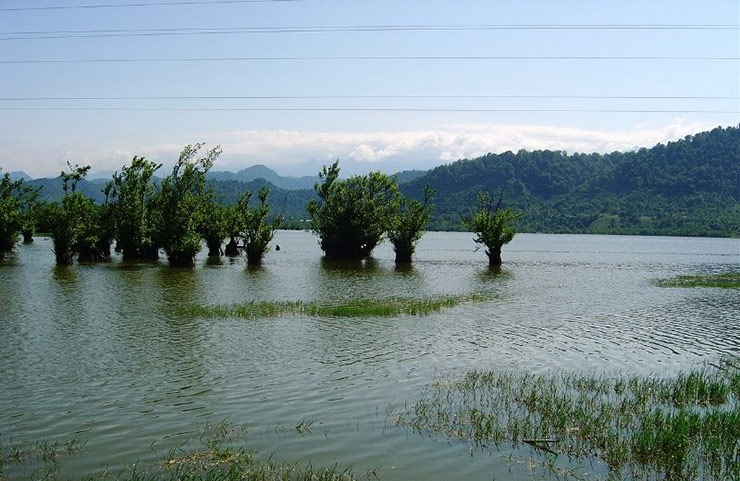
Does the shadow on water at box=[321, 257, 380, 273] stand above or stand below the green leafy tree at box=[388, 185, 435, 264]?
below

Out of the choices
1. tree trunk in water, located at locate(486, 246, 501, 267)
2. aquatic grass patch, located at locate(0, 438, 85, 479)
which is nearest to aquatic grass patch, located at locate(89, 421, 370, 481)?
aquatic grass patch, located at locate(0, 438, 85, 479)

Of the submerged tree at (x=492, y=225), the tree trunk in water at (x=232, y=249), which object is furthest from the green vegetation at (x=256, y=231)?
the submerged tree at (x=492, y=225)

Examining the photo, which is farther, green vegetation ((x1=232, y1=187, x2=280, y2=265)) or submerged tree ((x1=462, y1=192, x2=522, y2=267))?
submerged tree ((x1=462, y1=192, x2=522, y2=267))

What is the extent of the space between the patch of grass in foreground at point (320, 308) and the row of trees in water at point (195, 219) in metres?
26.6

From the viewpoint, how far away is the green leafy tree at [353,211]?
6731 centimetres

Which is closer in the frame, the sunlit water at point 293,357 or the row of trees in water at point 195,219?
the sunlit water at point 293,357

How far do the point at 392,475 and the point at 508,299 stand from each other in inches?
1055

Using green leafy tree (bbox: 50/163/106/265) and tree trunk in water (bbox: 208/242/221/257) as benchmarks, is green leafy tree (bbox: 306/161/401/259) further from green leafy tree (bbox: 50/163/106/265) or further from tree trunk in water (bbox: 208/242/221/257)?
green leafy tree (bbox: 50/163/106/265)

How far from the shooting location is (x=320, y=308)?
29.8 metres

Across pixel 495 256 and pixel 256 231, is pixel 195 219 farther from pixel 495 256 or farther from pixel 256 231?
pixel 495 256

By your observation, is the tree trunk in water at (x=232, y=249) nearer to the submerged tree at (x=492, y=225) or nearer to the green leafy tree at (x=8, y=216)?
the green leafy tree at (x=8, y=216)

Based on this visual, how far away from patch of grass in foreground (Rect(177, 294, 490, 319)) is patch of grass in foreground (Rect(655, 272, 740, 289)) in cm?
2348

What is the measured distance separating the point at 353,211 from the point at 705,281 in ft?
111

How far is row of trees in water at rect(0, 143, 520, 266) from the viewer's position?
5538 centimetres
